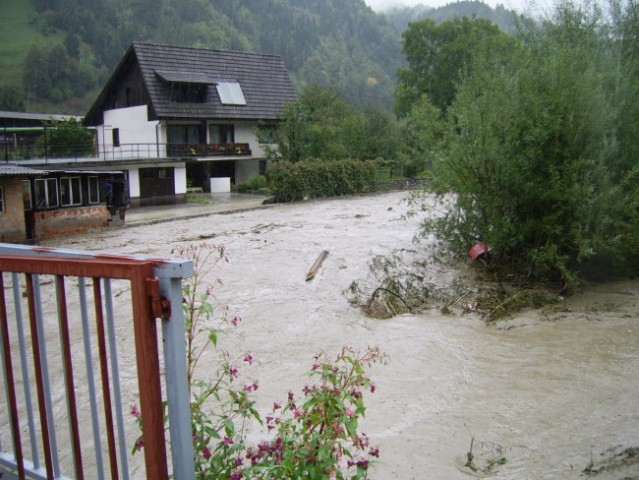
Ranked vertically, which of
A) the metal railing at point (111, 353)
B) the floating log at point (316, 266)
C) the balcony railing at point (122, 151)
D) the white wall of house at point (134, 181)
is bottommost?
the floating log at point (316, 266)

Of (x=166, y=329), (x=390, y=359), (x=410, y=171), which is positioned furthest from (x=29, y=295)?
(x=410, y=171)

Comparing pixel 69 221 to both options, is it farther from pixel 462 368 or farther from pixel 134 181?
pixel 462 368

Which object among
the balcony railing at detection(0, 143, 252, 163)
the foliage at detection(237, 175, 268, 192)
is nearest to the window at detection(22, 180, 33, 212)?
the balcony railing at detection(0, 143, 252, 163)

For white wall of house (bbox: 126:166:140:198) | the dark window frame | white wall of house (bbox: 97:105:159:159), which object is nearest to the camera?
the dark window frame

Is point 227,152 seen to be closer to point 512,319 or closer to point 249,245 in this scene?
point 249,245

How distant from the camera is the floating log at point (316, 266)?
15.3m

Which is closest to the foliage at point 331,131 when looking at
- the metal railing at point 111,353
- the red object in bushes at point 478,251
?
the red object in bushes at point 478,251

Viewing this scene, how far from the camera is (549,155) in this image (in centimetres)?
1329

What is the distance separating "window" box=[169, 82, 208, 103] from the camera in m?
35.8

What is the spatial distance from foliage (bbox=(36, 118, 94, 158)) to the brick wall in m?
10.0

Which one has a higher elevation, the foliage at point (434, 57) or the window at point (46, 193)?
the foliage at point (434, 57)

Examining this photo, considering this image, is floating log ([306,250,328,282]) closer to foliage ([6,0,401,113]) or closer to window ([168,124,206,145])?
window ([168,124,206,145])

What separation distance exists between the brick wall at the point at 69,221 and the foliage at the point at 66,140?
10.0 m

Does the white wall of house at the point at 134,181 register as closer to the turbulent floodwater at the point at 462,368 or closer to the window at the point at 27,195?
the window at the point at 27,195
